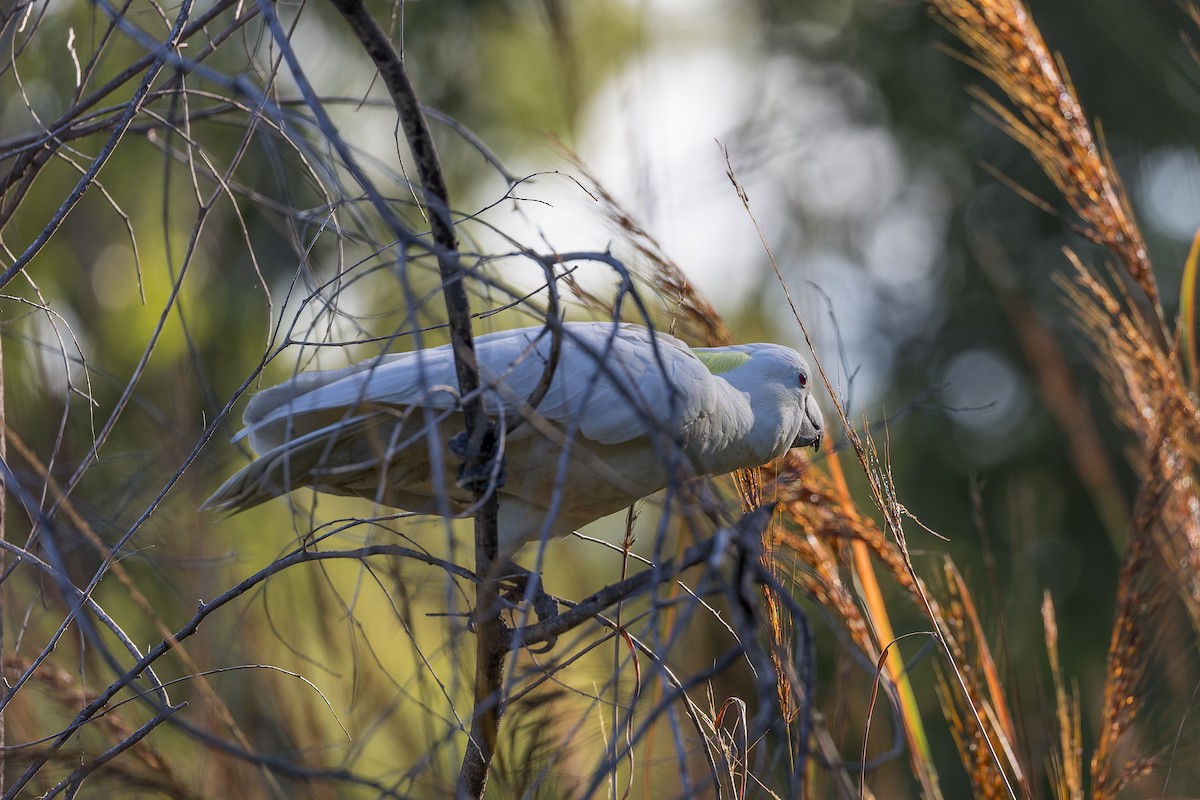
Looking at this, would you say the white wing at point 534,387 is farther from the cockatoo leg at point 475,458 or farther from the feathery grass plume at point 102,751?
the feathery grass plume at point 102,751

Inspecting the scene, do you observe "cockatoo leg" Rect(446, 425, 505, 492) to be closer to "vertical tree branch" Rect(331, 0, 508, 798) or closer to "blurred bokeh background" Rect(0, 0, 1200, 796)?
"vertical tree branch" Rect(331, 0, 508, 798)

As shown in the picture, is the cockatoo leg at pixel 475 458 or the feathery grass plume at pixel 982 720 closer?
the cockatoo leg at pixel 475 458

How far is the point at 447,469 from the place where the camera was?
5.74 feet

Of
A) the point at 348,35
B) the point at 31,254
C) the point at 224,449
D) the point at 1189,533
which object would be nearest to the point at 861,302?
the point at 348,35

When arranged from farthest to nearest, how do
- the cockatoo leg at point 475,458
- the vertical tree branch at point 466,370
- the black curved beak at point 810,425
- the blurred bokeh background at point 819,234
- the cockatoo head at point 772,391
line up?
the blurred bokeh background at point 819,234 → the black curved beak at point 810,425 → the cockatoo head at point 772,391 → the cockatoo leg at point 475,458 → the vertical tree branch at point 466,370

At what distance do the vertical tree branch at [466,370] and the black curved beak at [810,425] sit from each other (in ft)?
2.84

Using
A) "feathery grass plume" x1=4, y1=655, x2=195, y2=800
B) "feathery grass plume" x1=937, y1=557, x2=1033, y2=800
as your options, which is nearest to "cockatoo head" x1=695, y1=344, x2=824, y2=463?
"feathery grass plume" x1=937, y1=557, x2=1033, y2=800

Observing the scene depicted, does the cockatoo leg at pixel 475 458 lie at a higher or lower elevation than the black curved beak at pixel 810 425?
higher

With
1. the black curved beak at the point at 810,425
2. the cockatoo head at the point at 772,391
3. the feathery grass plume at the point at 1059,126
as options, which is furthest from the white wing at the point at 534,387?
the feathery grass plume at the point at 1059,126

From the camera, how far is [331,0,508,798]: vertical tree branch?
99 centimetres

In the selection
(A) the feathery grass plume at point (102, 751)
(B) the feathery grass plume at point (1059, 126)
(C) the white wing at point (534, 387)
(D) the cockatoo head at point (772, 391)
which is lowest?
(A) the feathery grass plume at point (102, 751)

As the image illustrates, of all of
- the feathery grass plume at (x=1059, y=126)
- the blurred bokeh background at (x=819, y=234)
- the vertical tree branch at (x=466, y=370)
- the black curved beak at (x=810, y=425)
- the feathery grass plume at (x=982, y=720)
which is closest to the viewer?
the vertical tree branch at (x=466, y=370)

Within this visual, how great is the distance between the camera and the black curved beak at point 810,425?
6.86ft

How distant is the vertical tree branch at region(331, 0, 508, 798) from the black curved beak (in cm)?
87
